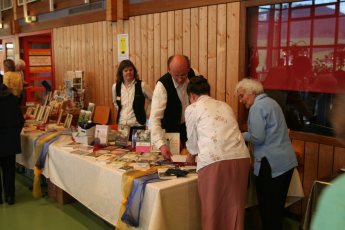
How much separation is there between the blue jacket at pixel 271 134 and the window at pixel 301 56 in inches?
32.0

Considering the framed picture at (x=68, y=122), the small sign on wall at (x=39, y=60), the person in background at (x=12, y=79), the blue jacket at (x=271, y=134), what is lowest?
the framed picture at (x=68, y=122)

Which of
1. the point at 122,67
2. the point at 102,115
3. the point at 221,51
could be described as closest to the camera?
the point at 122,67

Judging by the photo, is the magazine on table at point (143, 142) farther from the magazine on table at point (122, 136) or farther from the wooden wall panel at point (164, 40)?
the wooden wall panel at point (164, 40)

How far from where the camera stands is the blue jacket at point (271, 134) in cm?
307

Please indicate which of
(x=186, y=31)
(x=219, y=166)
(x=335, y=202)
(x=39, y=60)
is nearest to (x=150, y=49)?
(x=186, y=31)

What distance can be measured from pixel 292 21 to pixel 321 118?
1.04m

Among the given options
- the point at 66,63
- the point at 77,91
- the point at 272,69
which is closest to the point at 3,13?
the point at 66,63

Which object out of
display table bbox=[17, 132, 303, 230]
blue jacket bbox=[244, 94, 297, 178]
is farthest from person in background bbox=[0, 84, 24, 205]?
blue jacket bbox=[244, 94, 297, 178]

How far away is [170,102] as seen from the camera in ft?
11.7

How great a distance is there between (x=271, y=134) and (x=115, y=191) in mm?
1355

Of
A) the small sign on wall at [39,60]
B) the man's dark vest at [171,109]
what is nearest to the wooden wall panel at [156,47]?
the man's dark vest at [171,109]

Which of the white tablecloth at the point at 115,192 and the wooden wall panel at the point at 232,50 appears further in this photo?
the wooden wall panel at the point at 232,50

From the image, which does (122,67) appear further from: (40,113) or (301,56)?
(40,113)

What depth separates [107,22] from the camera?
6.39 m
